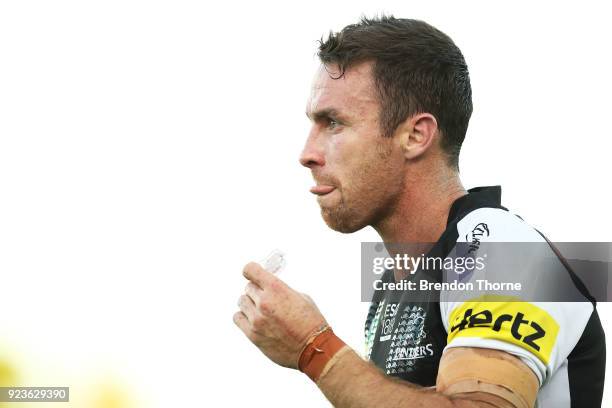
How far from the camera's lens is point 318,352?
3.45 meters

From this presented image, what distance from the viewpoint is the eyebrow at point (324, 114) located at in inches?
167

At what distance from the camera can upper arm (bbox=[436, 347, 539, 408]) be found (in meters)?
3.15

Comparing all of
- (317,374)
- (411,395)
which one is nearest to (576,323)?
(411,395)

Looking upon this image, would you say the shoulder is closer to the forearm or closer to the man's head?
the man's head

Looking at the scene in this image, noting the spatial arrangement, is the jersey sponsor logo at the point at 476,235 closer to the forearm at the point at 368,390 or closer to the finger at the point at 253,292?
the forearm at the point at 368,390

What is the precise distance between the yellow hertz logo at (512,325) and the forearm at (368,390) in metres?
0.28

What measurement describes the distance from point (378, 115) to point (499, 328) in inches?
54.2

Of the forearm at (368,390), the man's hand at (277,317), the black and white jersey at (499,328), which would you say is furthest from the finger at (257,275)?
the black and white jersey at (499,328)

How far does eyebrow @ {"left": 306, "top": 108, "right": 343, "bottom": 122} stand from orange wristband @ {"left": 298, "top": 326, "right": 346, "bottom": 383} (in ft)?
3.91

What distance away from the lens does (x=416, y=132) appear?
435 centimetres

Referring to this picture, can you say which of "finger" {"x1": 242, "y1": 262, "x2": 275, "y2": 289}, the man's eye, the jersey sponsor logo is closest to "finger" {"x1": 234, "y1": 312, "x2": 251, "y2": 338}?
"finger" {"x1": 242, "y1": 262, "x2": 275, "y2": 289}

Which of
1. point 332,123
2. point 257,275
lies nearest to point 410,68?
point 332,123

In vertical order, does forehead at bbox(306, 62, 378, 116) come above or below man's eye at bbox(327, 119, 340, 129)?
above

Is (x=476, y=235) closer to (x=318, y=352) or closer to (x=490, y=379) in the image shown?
(x=490, y=379)
